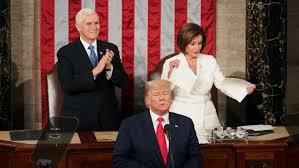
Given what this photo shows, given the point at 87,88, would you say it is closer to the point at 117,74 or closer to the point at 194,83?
the point at 117,74

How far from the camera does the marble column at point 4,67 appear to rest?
301 inches

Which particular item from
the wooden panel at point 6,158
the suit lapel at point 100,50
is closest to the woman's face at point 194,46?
the suit lapel at point 100,50

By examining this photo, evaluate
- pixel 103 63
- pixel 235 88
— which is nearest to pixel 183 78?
pixel 235 88

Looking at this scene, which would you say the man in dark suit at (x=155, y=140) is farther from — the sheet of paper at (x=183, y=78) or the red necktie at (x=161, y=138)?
the sheet of paper at (x=183, y=78)

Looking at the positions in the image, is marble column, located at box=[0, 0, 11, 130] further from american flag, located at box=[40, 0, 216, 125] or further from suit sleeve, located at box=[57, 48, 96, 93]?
suit sleeve, located at box=[57, 48, 96, 93]

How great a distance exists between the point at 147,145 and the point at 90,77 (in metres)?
1.25

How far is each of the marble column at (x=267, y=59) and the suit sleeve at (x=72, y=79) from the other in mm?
2128

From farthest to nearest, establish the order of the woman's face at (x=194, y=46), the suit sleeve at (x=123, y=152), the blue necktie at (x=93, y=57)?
the blue necktie at (x=93, y=57), the woman's face at (x=194, y=46), the suit sleeve at (x=123, y=152)

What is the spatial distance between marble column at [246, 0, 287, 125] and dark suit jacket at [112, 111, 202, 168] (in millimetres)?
2713

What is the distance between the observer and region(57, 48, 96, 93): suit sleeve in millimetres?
6359

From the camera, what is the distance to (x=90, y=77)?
635 centimetres

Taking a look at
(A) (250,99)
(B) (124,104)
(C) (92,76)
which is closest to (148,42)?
(B) (124,104)

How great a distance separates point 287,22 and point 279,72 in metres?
0.50

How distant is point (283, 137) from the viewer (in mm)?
6273
